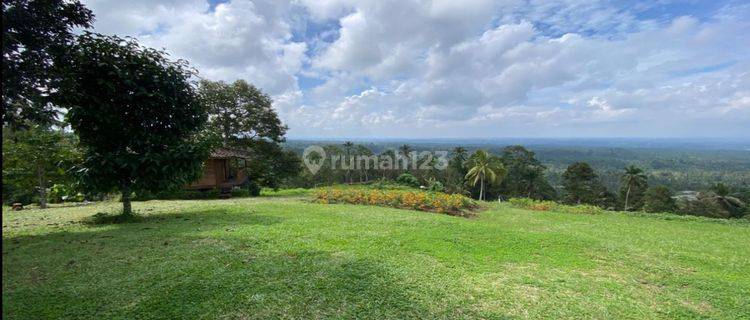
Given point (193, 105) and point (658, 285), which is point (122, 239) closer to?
point (193, 105)

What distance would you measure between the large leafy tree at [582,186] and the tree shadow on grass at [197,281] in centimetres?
4142

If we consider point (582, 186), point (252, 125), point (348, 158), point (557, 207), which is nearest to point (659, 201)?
point (582, 186)

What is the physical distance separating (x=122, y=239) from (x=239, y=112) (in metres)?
17.2

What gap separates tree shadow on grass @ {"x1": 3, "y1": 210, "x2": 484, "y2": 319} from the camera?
381 centimetres

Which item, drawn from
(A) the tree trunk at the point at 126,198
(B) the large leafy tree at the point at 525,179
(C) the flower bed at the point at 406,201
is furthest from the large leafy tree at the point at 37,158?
(B) the large leafy tree at the point at 525,179

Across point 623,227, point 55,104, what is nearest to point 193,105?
point 55,104

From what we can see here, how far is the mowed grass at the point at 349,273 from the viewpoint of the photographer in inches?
156

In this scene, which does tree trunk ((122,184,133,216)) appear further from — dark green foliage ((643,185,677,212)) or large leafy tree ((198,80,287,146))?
dark green foliage ((643,185,677,212))

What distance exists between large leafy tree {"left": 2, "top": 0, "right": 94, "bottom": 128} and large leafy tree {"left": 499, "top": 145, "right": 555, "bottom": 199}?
42.7 m

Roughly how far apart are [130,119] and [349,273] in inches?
287

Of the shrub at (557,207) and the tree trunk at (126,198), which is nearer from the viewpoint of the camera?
the tree trunk at (126,198)

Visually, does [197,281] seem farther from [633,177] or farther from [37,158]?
[633,177]

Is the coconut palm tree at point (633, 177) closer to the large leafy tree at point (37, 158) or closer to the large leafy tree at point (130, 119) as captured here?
the large leafy tree at point (130, 119)

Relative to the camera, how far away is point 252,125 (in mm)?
22734
